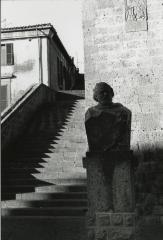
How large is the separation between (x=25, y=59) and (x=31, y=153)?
11738mm

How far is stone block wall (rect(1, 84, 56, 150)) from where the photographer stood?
9.48 meters

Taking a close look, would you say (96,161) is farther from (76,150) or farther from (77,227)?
(76,150)

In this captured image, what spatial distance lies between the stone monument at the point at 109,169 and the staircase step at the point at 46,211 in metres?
1.79

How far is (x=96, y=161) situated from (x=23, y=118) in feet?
21.8

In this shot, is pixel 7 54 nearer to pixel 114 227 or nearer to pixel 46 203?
pixel 46 203

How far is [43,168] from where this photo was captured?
831cm

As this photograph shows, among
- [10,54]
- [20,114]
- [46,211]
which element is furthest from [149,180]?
[10,54]

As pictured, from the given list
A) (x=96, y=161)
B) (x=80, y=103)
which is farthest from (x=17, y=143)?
(x=96, y=161)

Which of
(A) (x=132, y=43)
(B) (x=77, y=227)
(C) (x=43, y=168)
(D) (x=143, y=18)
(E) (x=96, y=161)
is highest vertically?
(D) (x=143, y=18)

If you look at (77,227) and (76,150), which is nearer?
(77,227)

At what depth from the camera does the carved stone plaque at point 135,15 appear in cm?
798

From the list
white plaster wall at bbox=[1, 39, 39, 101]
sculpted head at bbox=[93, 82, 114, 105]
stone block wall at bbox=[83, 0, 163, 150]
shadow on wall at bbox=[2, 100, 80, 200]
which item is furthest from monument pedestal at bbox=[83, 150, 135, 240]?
white plaster wall at bbox=[1, 39, 39, 101]

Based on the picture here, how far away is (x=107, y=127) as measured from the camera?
15.4 ft

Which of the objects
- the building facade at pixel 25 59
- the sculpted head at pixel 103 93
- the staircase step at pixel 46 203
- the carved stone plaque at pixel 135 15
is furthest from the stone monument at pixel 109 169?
the building facade at pixel 25 59
